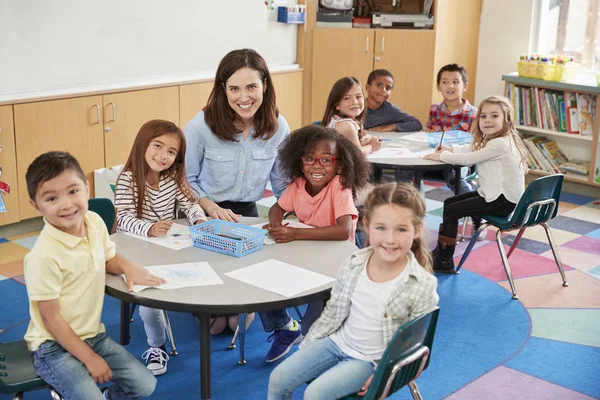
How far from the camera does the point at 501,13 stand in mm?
6520

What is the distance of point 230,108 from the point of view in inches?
128

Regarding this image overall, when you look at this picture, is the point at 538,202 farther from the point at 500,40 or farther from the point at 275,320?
the point at 500,40

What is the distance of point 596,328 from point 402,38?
11.3 feet

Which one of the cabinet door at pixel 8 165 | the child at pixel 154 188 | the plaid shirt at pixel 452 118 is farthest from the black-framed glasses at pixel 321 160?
the cabinet door at pixel 8 165

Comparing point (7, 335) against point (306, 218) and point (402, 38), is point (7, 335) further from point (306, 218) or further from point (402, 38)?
point (402, 38)

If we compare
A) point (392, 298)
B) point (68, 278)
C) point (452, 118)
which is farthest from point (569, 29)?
point (68, 278)

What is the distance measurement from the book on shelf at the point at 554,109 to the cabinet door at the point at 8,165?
388 cm

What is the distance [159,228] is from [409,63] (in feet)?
13.4

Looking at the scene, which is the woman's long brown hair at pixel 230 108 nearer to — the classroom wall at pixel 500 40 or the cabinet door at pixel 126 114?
the cabinet door at pixel 126 114

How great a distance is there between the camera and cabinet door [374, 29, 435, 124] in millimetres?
6293

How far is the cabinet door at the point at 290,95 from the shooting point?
21.0 feet

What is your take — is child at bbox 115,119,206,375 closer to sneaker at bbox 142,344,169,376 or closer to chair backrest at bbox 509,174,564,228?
sneaker at bbox 142,344,169,376

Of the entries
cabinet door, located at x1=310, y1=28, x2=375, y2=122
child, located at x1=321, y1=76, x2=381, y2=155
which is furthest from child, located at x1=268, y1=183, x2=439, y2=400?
cabinet door, located at x1=310, y1=28, x2=375, y2=122

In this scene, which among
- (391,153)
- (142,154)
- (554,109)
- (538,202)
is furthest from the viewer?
(554,109)
